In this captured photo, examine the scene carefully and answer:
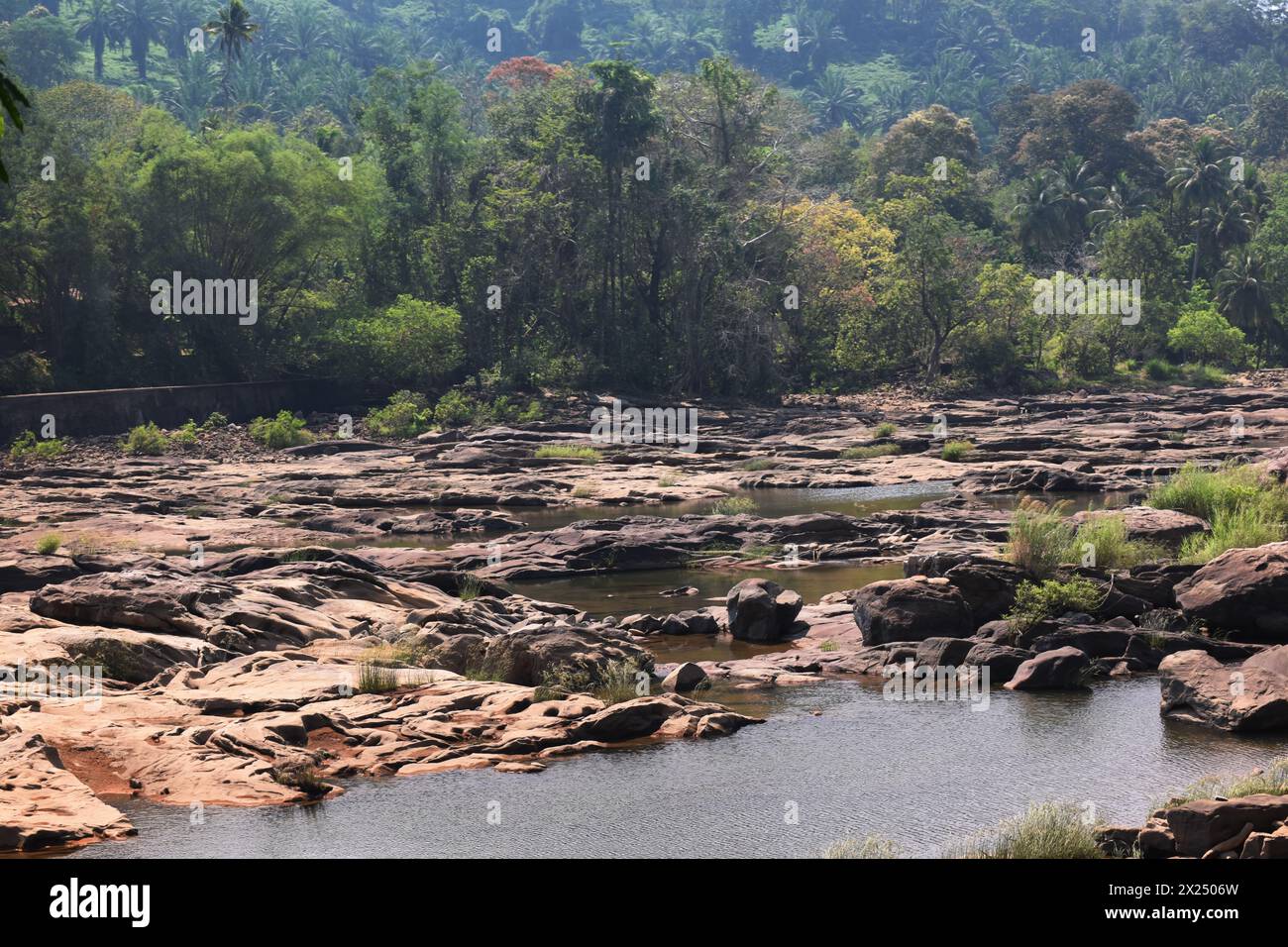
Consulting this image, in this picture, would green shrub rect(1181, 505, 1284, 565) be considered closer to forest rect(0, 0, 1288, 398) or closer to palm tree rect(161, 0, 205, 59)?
forest rect(0, 0, 1288, 398)

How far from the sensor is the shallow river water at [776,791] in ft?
35.9

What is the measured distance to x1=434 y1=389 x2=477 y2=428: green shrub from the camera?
48.9 metres

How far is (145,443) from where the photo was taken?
41719 mm

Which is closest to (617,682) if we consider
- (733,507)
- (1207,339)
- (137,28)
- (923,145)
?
(733,507)

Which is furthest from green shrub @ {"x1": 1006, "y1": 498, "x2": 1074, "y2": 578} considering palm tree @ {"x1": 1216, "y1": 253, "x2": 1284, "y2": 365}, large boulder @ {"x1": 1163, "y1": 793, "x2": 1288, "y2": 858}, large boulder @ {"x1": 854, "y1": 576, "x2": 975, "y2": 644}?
palm tree @ {"x1": 1216, "y1": 253, "x2": 1284, "y2": 365}

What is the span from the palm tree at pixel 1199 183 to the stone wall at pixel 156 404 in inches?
1872

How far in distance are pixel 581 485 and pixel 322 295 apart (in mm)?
22033

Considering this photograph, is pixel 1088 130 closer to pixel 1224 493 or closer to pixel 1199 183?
pixel 1199 183

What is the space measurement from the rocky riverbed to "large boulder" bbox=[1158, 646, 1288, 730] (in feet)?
0.08

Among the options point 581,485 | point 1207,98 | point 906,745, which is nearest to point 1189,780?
point 906,745

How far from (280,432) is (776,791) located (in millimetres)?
34367

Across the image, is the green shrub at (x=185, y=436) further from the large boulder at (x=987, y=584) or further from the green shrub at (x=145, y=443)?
the large boulder at (x=987, y=584)

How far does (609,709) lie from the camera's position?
14.2m
